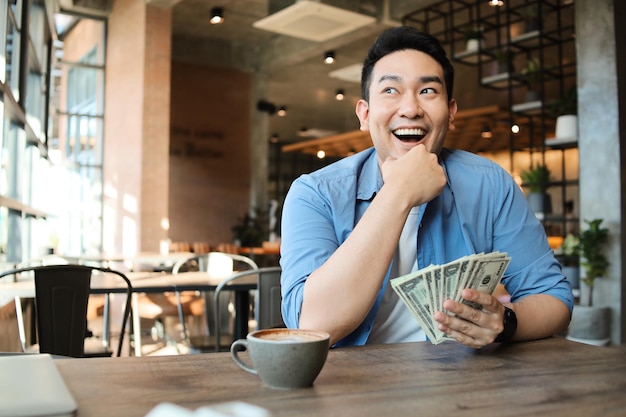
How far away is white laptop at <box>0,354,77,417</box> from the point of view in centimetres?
69

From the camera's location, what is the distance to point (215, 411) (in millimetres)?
710

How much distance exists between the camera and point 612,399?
2.63 feet

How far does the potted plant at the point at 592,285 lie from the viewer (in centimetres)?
536

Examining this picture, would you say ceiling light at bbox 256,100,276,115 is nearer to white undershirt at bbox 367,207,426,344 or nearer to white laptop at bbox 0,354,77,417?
white undershirt at bbox 367,207,426,344

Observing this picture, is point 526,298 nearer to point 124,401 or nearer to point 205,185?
point 124,401

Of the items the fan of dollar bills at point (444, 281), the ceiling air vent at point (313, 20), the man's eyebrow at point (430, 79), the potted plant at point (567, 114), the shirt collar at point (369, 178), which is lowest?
the fan of dollar bills at point (444, 281)

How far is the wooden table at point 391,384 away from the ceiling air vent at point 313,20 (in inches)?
262

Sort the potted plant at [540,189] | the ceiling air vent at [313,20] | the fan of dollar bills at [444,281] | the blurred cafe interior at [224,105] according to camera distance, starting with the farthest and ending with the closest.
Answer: the ceiling air vent at [313,20]
the potted plant at [540,189]
the blurred cafe interior at [224,105]
the fan of dollar bills at [444,281]

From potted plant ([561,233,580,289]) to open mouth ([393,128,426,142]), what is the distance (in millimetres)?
4720

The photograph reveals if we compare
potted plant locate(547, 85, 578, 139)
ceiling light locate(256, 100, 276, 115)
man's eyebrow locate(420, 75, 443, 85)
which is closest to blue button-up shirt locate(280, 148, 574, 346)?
man's eyebrow locate(420, 75, 443, 85)

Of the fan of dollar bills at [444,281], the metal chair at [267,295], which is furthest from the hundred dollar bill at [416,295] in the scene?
the metal chair at [267,295]

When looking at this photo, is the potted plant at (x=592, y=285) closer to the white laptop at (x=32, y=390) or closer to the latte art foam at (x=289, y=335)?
the latte art foam at (x=289, y=335)

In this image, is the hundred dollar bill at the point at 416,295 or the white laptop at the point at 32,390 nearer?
the white laptop at the point at 32,390

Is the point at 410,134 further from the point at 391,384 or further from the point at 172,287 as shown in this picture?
the point at 172,287
